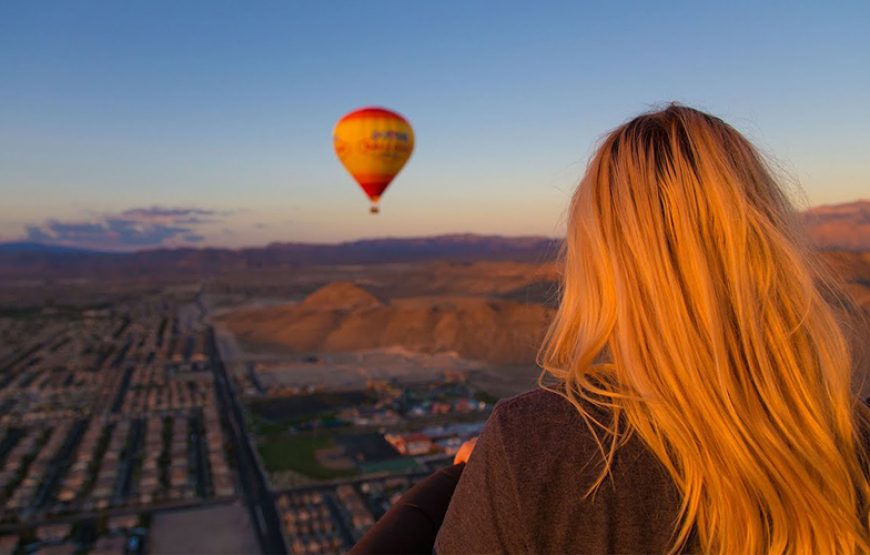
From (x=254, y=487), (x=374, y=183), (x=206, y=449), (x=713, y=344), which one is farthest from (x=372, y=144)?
(x=713, y=344)

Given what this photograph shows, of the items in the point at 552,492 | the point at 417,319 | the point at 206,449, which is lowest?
the point at 206,449

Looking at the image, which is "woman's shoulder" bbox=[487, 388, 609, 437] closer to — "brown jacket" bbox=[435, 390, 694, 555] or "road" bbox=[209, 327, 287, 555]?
"brown jacket" bbox=[435, 390, 694, 555]

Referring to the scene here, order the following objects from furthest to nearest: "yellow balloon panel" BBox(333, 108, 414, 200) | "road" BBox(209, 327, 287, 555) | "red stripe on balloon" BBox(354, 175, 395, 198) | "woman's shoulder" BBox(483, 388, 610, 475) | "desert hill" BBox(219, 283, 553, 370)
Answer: "desert hill" BBox(219, 283, 553, 370), "red stripe on balloon" BBox(354, 175, 395, 198), "yellow balloon panel" BBox(333, 108, 414, 200), "road" BBox(209, 327, 287, 555), "woman's shoulder" BBox(483, 388, 610, 475)

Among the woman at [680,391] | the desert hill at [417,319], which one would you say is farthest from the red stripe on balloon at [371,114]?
the woman at [680,391]

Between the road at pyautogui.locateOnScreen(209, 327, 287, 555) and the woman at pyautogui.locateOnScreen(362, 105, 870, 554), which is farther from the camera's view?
the road at pyautogui.locateOnScreen(209, 327, 287, 555)

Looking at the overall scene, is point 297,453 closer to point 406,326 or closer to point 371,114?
point 371,114

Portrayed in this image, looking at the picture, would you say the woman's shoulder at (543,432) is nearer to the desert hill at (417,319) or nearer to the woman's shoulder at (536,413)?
the woman's shoulder at (536,413)

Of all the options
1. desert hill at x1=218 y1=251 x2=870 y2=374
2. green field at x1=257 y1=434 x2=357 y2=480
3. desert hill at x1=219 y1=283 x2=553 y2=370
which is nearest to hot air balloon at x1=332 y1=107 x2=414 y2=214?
desert hill at x1=218 y1=251 x2=870 y2=374
